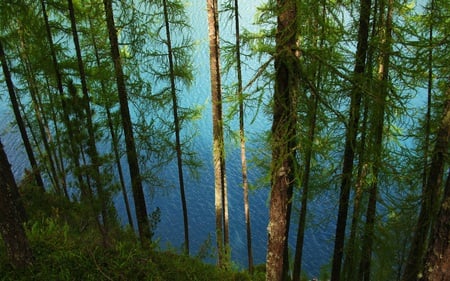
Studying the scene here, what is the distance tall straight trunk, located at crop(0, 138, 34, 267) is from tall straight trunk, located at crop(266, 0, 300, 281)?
3280 millimetres

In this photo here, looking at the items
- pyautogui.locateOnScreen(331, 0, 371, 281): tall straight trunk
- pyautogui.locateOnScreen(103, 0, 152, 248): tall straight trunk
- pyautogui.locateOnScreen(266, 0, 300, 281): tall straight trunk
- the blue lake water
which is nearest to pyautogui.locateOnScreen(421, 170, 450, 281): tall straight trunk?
pyautogui.locateOnScreen(266, 0, 300, 281): tall straight trunk

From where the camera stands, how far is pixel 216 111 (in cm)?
848

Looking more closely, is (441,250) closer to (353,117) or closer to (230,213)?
(353,117)

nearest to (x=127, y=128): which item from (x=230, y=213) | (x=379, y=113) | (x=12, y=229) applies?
(x=12, y=229)

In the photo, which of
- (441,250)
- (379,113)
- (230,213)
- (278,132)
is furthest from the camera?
(230,213)

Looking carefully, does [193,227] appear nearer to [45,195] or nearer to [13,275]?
[45,195]

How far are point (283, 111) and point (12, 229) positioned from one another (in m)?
3.75

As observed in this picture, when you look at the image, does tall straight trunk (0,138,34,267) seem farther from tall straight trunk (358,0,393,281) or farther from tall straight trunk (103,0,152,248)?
tall straight trunk (358,0,393,281)

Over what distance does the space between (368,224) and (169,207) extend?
16324 mm

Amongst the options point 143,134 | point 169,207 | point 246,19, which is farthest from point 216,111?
point 246,19

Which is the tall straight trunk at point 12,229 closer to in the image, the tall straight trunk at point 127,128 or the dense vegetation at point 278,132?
the dense vegetation at point 278,132

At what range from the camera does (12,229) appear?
13.8 feet

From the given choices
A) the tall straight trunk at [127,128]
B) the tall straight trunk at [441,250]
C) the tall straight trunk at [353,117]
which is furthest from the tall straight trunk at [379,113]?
the tall straight trunk at [127,128]

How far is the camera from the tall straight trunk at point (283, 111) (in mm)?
3449
